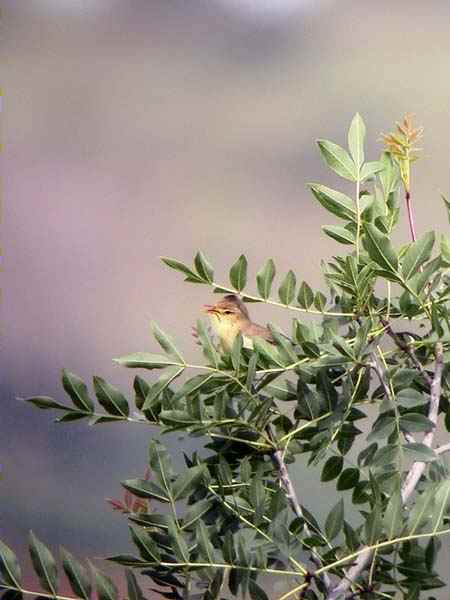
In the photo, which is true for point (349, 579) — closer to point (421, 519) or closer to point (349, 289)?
point (421, 519)

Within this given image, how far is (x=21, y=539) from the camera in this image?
2.30 metres

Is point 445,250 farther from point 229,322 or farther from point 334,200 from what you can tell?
point 229,322

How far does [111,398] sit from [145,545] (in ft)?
0.44

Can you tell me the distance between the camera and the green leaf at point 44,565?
76 cm

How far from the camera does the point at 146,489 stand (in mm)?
815

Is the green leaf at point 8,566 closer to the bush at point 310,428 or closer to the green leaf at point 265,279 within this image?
the bush at point 310,428

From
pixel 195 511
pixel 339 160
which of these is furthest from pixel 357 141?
pixel 195 511

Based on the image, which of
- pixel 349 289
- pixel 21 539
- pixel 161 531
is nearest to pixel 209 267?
pixel 349 289

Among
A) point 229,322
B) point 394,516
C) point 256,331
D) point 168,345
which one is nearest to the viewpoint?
point 394,516

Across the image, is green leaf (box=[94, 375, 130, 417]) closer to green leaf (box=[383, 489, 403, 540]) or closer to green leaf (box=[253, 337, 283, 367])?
green leaf (box=[253, 337, 283, 367])

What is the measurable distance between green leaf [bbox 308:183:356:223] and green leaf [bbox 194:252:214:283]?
11cm

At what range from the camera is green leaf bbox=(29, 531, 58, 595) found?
2.49 ft

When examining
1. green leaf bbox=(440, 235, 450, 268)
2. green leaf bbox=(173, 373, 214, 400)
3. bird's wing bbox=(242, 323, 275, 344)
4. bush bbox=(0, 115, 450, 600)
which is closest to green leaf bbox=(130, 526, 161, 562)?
bush bbox=(0, 115, 450, 600)

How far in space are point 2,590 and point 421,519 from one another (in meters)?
0.34
